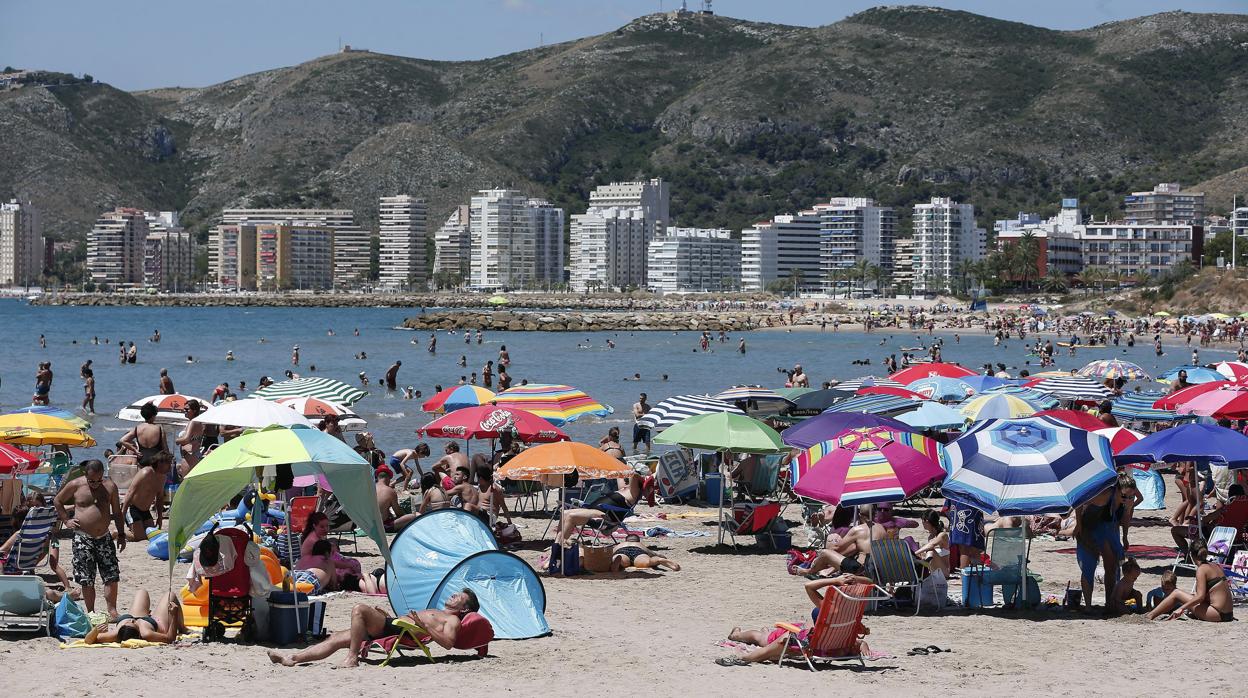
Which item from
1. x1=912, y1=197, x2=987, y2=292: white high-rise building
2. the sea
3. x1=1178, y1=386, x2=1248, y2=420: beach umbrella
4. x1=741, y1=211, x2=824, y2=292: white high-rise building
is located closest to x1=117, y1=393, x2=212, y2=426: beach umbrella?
the sea

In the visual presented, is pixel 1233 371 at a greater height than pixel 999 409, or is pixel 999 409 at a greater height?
pixel 1233 371

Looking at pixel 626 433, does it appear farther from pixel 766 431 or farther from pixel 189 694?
pixel 189 694

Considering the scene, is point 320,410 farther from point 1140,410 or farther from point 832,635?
point 1140,410

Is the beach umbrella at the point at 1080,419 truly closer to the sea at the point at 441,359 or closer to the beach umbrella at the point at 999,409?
the beach umbrella at the point at 999,409

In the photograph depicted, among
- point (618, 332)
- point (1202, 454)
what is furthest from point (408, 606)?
point (618, 332)

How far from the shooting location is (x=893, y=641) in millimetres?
9805

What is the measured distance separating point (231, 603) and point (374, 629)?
1124 mm

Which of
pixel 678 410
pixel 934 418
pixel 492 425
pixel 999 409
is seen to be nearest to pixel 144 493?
pixel 492 425

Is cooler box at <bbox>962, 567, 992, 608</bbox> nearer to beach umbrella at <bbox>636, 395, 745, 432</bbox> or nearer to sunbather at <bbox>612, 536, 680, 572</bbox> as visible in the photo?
sunbather at <bbox>612, 536, 680, 572</bbox>

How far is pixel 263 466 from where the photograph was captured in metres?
9.77

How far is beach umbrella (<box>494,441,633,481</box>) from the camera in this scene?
502 inches

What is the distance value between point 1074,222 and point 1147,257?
41.7 ft

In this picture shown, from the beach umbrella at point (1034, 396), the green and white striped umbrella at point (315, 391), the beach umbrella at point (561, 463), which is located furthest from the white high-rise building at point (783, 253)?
the beach umbrella at point (561, 463)

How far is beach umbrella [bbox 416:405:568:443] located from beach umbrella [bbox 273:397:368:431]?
2.20 m
